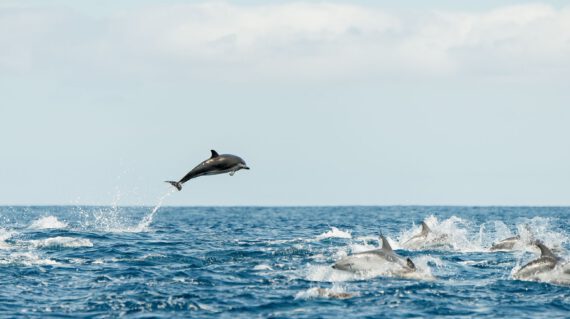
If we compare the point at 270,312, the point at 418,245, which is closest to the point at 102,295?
the point at 270,312

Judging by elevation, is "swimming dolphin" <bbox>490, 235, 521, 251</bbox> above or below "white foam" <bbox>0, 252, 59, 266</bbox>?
above

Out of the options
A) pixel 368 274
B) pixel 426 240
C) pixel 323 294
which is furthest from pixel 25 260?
pixel 426 240

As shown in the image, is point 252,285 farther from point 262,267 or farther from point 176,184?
point 176,184

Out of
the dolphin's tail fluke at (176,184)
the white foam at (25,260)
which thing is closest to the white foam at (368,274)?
the white foam at (25,260)

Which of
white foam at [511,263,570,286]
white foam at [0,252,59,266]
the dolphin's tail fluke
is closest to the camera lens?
white foam at [511,263,570,286]

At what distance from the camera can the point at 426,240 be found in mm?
35781

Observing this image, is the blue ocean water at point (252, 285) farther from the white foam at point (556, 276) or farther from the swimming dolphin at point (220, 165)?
the swimming dolphin at point (220, 165)

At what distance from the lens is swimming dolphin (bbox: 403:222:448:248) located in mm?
35500

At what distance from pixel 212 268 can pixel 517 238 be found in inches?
532

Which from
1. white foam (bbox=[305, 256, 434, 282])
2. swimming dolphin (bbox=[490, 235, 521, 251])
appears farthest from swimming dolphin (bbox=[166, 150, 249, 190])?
swimming dolphin (bbox=[490, 235, 521, 251])

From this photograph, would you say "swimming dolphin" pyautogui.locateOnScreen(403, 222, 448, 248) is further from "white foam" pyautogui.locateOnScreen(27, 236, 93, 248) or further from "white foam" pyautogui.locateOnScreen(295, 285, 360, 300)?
"white foam" pyautogui.locateOnScreen(295, 285, 360, 300)

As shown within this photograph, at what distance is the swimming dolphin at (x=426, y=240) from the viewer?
35.5 m

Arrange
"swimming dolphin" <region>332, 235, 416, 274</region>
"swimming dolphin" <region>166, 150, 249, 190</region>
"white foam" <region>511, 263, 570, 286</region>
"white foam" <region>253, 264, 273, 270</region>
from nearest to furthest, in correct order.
Result: "white foam" <region>511, 263, 570, 286</region> < "swimming dolphin" <region>332, 235, 416, 274</region> < "white foam" <region>253, 264, 273, 270</region> < "swimming dolphin" <region>166, 150, 249, 190</region>

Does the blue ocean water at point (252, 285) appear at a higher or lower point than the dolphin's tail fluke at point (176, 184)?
lower
